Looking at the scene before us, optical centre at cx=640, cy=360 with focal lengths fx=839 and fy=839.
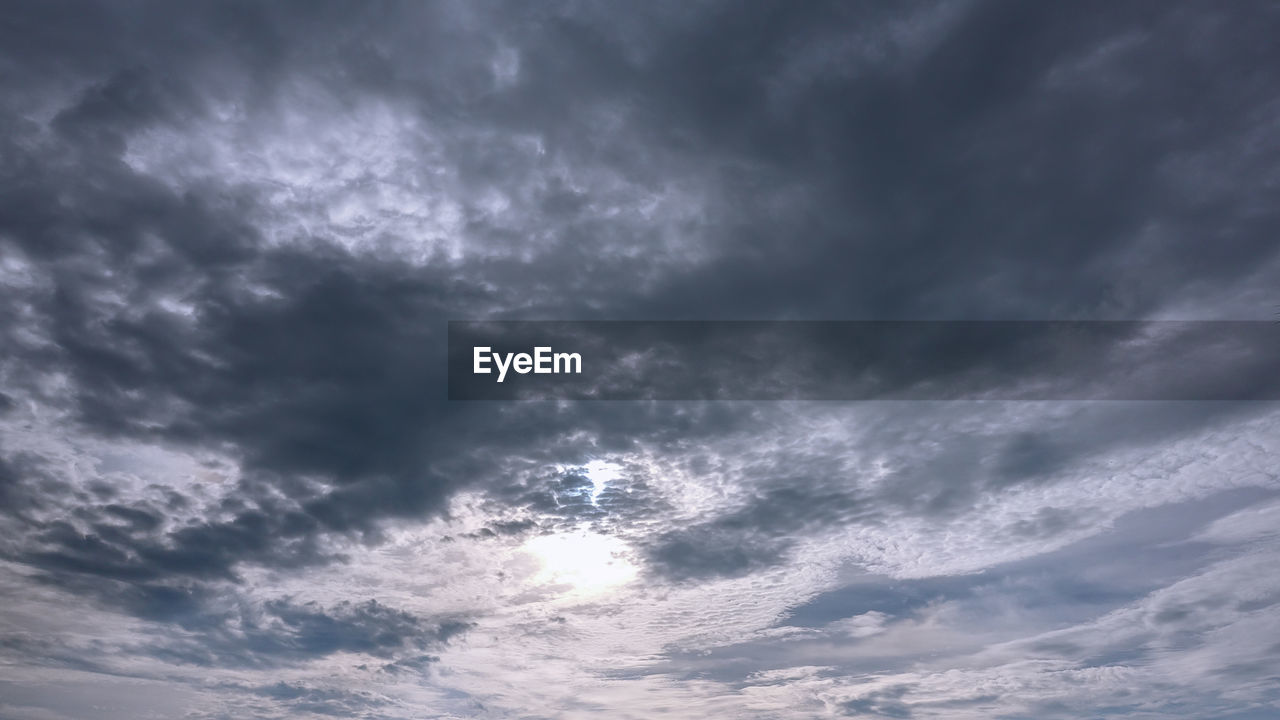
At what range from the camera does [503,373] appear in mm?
60938

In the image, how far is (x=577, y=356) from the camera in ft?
209

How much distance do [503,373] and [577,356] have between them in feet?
19.5
